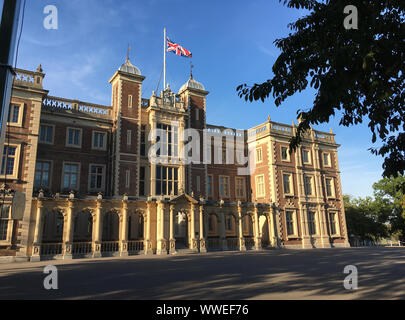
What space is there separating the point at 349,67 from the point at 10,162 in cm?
2366

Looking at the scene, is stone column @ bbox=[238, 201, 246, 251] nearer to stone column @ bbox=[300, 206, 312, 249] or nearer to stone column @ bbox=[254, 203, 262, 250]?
stone column @ bbox=[254, 203, 262, 250]

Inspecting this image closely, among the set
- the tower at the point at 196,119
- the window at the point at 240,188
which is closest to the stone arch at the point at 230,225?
the window at the point at 240,188

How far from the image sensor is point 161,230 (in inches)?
1014

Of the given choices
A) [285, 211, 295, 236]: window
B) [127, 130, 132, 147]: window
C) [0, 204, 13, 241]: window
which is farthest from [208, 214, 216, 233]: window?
[0, 204, 13, 241]: window

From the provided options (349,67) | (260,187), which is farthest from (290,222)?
(349,67)

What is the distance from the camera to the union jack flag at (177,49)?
33188mm

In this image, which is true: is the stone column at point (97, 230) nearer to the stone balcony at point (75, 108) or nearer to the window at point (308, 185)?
the stone balcony at point (75, 108)

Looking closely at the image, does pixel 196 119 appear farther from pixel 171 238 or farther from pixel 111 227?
pixel 111 227

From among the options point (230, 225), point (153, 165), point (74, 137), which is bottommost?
point (230, 225)

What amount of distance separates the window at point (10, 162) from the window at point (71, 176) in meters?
5.29

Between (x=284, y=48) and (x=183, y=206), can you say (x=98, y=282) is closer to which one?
(x=284, y=48)

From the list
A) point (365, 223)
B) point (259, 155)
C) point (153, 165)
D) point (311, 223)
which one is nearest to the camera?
point (153, 165)
